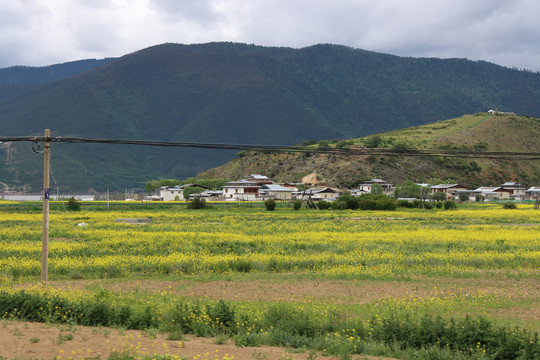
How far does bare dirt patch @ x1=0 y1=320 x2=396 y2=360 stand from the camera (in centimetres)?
1230

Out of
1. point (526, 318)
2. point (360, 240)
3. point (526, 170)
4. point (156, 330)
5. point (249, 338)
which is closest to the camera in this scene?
point (249, 338)

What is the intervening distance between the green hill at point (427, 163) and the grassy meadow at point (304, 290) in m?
111

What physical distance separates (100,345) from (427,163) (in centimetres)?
15510

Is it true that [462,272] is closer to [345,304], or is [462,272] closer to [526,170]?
[345,304]

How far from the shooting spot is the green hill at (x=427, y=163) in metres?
150

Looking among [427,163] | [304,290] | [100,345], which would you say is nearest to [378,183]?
[427,163]

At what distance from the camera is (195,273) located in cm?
2483

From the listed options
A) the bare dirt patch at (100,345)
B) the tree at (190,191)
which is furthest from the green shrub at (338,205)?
the bare dirt patch at (100,345)

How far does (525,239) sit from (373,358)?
28.2m

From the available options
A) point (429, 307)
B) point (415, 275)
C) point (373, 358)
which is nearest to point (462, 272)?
point (415, 275)

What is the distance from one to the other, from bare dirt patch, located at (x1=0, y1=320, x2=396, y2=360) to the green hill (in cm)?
12938

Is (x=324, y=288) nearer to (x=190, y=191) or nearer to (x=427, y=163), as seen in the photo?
(x=190, y=191)

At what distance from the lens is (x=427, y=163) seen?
527 feet

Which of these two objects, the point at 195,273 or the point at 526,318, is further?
the point at 195,273
